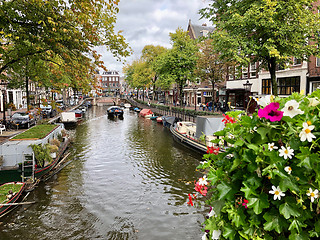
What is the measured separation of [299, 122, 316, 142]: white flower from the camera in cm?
226

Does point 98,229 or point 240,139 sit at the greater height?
point 240,139

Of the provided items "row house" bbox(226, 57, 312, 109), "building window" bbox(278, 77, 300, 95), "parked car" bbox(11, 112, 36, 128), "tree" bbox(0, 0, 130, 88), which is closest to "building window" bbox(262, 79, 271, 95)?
"row house" bbox(226, 57, 312, 109)

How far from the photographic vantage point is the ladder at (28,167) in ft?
41.2

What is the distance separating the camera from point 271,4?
14523 millimetres

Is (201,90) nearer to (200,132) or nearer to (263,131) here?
(200,132)

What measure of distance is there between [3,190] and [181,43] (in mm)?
32147

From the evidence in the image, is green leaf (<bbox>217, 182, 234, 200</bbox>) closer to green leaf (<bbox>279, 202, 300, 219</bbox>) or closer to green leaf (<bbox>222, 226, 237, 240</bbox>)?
green leaf (<bbox>222, 226, 237, 240</bbox>)

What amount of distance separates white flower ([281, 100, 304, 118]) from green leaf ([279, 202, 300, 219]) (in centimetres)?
89

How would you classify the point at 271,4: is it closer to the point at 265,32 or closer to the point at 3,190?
the point at 265,32

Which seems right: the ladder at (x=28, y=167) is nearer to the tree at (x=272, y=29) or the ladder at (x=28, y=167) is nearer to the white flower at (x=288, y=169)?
the white flower at (x=288, y=169)

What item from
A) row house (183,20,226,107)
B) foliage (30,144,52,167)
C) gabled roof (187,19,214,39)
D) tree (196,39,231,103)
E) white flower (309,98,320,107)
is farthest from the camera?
gabled roof (187,19,214,39)

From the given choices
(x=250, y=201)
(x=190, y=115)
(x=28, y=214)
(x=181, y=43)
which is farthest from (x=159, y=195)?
(x=181, y=43)

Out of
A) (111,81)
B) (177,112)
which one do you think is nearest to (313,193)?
(177,112)

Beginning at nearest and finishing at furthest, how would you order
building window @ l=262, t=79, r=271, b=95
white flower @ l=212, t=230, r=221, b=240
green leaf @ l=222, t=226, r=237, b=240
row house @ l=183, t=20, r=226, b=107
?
green leaf @ l=222, t=226, r=237, b=240 → white flower @ l=212, t=230, r=221, b=240 → building window @ l=262, t=79, r=271, b=95 → row house @ l=183, t=20, r=226, b=107
